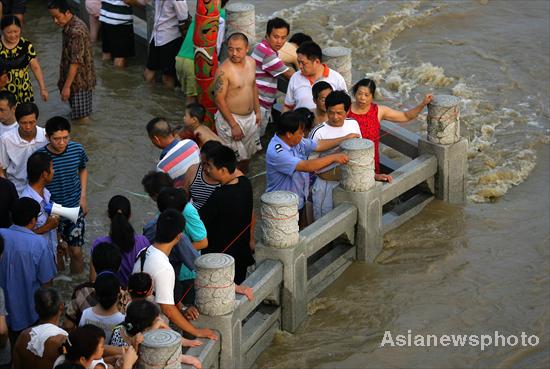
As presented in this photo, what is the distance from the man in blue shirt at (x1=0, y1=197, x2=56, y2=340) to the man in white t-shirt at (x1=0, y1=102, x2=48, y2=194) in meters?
1.36

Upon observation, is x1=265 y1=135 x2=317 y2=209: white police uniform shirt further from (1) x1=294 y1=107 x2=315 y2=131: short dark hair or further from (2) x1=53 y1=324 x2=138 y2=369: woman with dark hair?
(2) x1=53 y1=324 x2=138 y2=369: woman with dark hair

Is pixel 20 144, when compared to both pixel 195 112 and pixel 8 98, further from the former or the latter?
pixel 195 112

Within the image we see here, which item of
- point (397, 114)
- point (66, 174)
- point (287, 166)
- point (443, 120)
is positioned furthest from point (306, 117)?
point (66, 174)

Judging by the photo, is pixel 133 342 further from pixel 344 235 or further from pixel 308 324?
pixel 344 235

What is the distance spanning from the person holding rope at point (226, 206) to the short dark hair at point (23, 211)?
4.14 feet

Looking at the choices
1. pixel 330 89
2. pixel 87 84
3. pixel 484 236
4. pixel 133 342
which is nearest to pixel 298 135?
pixel 330 89

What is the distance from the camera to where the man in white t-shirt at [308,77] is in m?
10.5

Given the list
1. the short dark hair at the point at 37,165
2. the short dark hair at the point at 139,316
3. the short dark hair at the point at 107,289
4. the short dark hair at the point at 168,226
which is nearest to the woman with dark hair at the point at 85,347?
the short dark hair at the point at 139,316

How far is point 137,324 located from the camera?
6.95 m

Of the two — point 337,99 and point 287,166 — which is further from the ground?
point 337,99

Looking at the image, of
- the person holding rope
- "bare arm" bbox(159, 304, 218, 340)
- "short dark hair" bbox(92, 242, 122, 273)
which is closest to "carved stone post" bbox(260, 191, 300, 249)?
the person holding rope

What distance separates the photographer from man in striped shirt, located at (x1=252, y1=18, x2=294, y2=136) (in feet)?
37.0

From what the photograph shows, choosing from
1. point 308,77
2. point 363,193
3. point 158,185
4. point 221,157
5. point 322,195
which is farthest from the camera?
point 308,77

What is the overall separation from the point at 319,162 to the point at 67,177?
2041 millimetres
